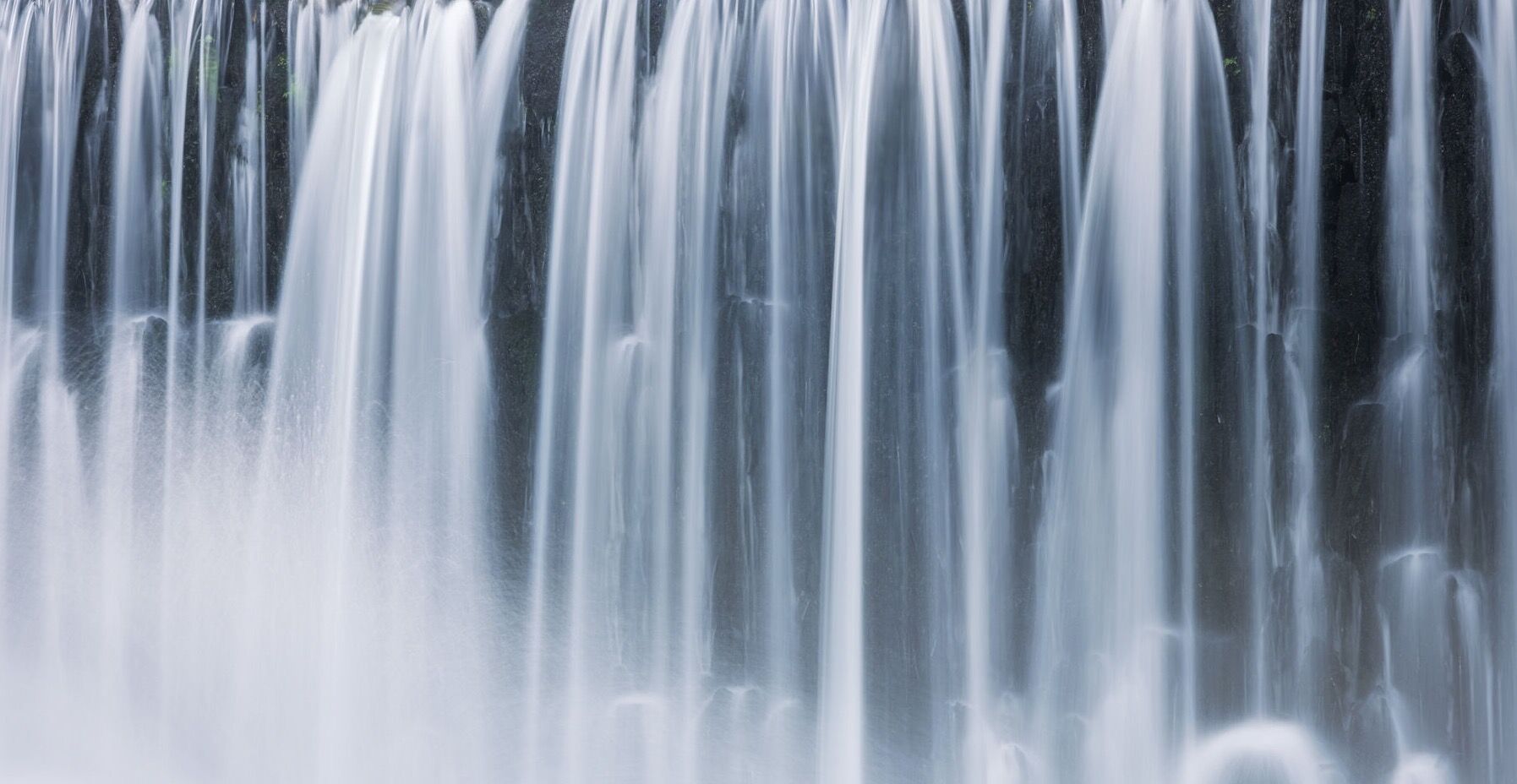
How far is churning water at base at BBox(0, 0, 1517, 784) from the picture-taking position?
525cm

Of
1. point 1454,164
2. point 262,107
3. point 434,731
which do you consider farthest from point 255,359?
point 1454,164

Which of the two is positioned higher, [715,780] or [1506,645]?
[1506,645]

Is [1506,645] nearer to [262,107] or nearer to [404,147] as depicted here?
[404,147]

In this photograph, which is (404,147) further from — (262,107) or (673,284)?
(673,284)

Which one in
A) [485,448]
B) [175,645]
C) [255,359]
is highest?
[255,359]

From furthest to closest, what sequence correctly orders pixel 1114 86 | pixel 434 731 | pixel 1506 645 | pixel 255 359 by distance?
pixel 255 359 → pixel 434 731 → pixel 1114 86 → pixel 1506 645

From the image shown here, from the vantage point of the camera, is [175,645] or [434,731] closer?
[434,731]

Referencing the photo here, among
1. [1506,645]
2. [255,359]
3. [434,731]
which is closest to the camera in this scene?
[1506,645]

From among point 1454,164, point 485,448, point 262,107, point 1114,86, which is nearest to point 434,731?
point 485,448

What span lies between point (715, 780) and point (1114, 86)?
3.38m

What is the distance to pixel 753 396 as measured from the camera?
6.11 metres

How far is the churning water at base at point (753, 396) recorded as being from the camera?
17.2 feet

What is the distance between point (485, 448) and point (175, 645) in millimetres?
2082

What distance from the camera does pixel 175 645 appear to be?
23.5 feet
